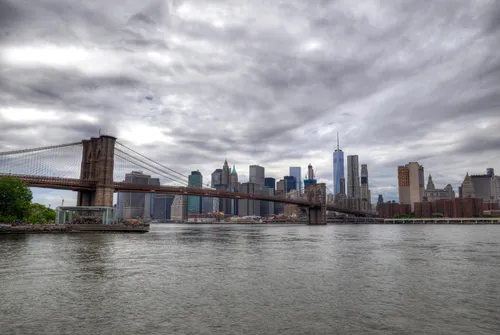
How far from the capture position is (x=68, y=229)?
3012 inches

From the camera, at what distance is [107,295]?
19.1m

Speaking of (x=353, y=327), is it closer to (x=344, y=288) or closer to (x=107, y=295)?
(x=344, y=288)

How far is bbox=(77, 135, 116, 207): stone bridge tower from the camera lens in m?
90.1

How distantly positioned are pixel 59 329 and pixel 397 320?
1343cm

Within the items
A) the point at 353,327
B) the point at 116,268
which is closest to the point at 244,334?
the point at 353,327

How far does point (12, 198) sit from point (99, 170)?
823 inches

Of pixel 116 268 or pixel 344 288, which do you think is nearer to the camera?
pixel 344 288

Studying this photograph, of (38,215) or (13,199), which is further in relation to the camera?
(38,215)

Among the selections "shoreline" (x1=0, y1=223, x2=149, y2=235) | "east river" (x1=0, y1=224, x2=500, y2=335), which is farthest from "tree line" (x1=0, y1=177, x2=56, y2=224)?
"east river" (x1=0, y1=224, x2=500, y2=335)

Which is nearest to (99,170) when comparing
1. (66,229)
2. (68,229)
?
(68,229)

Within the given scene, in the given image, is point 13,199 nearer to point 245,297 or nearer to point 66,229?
point 66,229

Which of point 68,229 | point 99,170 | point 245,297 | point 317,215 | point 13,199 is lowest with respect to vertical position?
point 245,297

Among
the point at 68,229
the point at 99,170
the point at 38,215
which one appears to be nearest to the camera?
the point at 68,229

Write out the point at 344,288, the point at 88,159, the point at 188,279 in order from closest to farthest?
the point at 344,288 → the point at 188,279 → the point at 88,159
